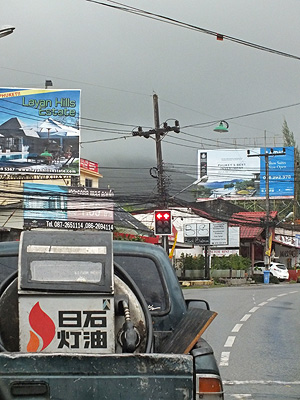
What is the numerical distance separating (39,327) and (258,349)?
7828 mm

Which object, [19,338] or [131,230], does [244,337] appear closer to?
[19,338]

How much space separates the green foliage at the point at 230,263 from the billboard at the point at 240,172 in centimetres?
2181

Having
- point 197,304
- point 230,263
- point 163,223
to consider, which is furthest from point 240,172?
point 197,304

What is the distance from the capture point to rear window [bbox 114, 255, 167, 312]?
18.1 ft

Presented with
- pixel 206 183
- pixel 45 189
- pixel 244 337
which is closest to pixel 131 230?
pixel 45 189

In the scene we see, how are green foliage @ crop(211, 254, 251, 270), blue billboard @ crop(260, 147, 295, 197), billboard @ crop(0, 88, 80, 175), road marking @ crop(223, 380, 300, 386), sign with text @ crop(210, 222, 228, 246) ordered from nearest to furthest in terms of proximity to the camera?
road marking @ crop(223, 380, 300, 386), billboard @ crop(0, 88, 80, 175), sign with text @ crop(210, 222, 228, 246), green foliage @ crop(211, 254, 251, 270), blue billboard @ crop(260, 147, 295, 197)

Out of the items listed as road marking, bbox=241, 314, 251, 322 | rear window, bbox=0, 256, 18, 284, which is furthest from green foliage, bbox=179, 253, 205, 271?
rear window, bbox=0, 256, 18, 284

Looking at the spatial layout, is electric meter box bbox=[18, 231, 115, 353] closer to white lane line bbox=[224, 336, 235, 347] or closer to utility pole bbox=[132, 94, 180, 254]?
white lane line bbox=[224, 336, 235, 347]

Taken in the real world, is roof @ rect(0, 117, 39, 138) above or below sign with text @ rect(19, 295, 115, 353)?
above

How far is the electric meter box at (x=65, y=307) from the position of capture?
12.9 feet

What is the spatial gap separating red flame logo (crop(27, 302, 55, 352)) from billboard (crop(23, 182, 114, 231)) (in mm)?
37751

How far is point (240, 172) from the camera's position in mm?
71438

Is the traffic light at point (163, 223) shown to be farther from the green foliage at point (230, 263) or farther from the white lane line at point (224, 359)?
the green foliage at point (230, 263)

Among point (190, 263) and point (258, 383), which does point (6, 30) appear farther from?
point (190, 263)
